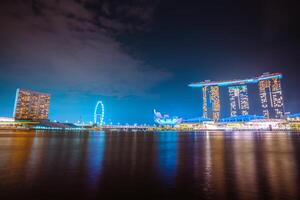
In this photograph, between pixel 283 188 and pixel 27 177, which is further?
pixel 27 177

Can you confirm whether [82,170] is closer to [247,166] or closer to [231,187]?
[231,187]

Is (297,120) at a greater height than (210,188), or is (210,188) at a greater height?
(297,120)

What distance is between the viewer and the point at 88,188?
11.3 metres

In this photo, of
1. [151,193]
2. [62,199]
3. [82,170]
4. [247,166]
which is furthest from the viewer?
[247,166]

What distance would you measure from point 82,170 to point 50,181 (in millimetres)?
3455

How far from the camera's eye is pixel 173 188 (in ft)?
37.2

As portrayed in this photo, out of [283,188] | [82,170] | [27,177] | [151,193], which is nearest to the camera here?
[151,193]

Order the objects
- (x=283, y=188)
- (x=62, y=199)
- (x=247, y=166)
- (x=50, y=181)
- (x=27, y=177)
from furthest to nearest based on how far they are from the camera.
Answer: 1. (x=247, y=166)
2. (x=27, y=177)
3. (x=50, y=181)
4. (x=283, y=188)
5. (x=62, y=199)

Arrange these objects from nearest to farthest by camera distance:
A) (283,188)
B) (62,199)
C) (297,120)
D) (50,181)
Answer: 1. (62,199)
2. (283,188)
3. (50,181)
4. (297,120)

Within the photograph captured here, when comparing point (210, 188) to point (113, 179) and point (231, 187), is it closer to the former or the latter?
point (231, 187)

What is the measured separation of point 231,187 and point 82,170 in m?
10.9

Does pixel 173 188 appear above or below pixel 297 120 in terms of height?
below

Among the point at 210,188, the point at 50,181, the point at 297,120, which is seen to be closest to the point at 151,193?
the point at 210,188

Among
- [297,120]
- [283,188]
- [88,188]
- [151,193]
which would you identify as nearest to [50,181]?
[88,188]
